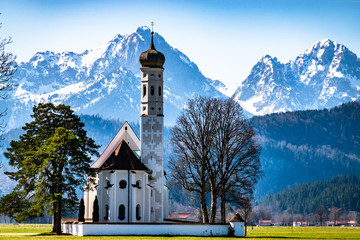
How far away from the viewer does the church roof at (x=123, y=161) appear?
8312 centimetres

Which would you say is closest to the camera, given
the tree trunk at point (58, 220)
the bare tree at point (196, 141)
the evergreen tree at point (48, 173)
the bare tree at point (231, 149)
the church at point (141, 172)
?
the evergreen tree at point (48, 173)

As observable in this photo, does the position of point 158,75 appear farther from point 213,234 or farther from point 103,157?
point 213,234

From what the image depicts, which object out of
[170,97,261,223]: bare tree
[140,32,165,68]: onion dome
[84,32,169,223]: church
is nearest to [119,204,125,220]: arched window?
[84,32,169,223]: church

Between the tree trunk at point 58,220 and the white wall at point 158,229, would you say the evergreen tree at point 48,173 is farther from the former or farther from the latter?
the white wall at point 158,229

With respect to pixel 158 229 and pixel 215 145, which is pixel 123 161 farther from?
pixel 158 229

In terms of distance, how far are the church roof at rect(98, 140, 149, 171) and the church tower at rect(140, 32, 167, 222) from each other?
1.58 m

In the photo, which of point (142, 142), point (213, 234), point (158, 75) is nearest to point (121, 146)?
point (142, 142)

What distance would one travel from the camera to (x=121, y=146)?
84750 millimetres

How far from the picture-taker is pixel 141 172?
8400cm

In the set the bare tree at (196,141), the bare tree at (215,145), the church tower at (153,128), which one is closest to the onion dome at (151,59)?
the church tower at (153,128)

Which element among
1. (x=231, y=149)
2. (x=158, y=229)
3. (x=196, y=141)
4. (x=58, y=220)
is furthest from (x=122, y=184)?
(x=231, y=149)

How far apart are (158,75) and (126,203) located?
661 inches

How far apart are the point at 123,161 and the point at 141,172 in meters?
2.50

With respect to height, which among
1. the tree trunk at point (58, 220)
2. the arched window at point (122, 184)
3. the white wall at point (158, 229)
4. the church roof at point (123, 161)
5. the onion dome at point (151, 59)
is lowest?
the white wall at point (158, 229)
